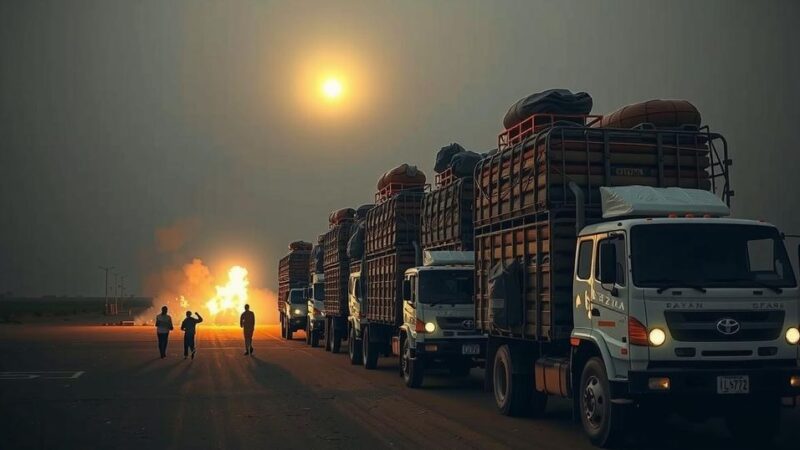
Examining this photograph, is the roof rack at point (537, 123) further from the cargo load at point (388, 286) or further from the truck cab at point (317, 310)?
the truck cab at point (317, 310)

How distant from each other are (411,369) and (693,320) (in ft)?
31.5

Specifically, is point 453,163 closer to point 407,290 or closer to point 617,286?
point 407,290

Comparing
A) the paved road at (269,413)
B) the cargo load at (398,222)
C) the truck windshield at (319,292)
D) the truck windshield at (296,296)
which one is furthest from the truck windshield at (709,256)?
the truck windshield at (296,296)

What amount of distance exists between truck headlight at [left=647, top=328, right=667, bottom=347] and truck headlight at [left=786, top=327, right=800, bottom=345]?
4.83ft

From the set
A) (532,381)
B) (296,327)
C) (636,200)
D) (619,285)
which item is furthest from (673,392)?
(296,327)

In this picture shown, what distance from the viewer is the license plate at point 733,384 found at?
962cm

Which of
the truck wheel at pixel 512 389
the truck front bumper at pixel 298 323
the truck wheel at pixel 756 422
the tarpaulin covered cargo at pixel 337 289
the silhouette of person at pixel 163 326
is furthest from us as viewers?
the truck front bumper at pixel 298 323

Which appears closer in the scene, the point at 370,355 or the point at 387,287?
the point at 387,287

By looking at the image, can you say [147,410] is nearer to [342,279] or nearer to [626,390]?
[626,390]

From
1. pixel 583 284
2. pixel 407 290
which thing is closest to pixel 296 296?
pixel 407 290

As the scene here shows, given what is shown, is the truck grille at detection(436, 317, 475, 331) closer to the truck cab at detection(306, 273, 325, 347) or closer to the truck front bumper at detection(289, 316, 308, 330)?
the truck cab at detection(306, 273, 325, 347)

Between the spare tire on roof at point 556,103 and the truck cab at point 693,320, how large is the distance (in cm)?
448

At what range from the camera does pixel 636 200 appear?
1100 centimetres

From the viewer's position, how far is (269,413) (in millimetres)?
14305
